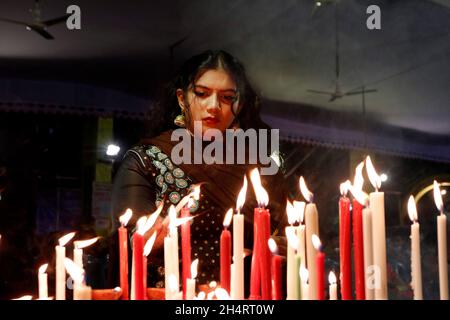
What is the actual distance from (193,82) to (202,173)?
0.91 feet

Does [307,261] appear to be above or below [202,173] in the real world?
below

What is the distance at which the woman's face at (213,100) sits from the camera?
159 cm

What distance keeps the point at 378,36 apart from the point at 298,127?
712 mm

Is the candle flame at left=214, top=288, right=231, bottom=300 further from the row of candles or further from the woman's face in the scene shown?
the woman's face

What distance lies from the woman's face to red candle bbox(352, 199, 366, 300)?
825 mm

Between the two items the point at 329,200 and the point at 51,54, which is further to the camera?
the point at 329,200

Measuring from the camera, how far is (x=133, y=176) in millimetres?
1551

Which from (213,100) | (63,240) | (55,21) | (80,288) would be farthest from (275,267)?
(55,21)

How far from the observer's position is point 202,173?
5.43 ft

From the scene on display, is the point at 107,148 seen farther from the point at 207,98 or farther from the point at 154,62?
the point at 207,98

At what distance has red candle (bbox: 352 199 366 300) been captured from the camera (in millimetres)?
780

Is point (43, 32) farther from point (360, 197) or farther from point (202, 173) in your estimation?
point (360, 197)

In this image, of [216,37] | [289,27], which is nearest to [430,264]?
[289,27]
